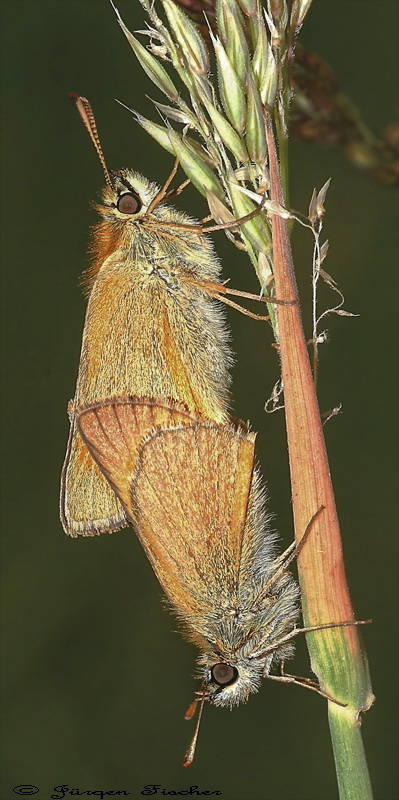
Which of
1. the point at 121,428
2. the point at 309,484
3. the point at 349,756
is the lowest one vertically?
the point at 349,756

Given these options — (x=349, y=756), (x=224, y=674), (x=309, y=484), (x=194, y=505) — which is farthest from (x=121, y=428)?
(x=349, y=756)

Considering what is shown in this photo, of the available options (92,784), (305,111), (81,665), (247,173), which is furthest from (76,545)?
(247,173)

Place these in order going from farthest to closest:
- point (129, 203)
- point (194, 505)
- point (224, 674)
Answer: point (129, 203) → point (224, 674) → point (194, 505)

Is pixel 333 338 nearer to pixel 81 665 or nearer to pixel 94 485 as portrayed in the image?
pixel 94 485

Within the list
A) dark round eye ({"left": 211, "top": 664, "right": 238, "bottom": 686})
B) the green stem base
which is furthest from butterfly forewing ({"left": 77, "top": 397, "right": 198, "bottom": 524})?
the green stem base

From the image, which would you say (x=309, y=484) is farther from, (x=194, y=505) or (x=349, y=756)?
(x=194, y=505)

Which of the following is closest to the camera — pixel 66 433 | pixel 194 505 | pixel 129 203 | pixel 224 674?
pixel 194 505

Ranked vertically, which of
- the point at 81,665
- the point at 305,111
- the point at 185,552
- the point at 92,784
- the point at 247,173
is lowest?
the point at 92,784

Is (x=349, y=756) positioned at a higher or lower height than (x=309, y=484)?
lower
